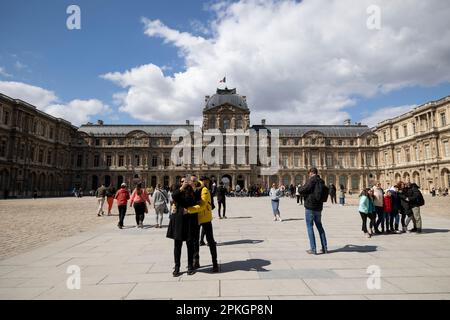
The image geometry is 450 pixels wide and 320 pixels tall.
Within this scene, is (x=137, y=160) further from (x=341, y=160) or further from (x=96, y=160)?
(x=341, y=160)


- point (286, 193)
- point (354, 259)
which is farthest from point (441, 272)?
point (286, 193)

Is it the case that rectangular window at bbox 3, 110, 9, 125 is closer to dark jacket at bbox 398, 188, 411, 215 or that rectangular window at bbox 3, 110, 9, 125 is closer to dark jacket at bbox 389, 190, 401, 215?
dark jacket at bbox 389, 190, 401, 215

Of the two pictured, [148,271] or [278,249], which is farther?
[278,249]

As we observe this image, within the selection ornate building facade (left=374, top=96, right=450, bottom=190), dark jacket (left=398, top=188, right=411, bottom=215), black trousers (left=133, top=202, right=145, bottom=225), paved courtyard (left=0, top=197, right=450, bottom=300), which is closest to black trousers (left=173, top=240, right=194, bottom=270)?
paved courtyard (left=0, top=197, right=450, bottom=300)

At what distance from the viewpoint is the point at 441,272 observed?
16.3ft

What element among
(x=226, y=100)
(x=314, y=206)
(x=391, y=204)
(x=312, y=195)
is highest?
(x=226, y=100)

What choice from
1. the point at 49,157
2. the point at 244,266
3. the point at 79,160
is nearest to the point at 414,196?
the point at 244,266

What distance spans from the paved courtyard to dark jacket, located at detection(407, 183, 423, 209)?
989 millimetres

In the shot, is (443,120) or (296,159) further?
(296,159)

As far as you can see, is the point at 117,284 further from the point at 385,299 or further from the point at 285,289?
the point at 385,299

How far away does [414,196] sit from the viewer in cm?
906

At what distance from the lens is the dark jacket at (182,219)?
5.05 meters

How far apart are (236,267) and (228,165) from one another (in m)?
48.7

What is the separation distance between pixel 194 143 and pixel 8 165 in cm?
3038
